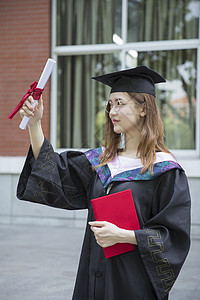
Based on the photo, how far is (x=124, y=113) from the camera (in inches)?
82.4

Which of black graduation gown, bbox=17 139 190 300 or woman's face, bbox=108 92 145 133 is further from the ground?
woman's face, bbox=108 92 145 133

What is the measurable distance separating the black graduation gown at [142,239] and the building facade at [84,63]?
469cm

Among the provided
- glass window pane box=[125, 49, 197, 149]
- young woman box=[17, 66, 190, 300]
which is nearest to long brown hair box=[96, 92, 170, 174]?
young woman box=[17, 66, 190, 300]

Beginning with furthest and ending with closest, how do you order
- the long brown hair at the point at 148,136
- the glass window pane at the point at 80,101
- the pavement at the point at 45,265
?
the glass window pane at the point at 80,101
the pavement at the point at 45,265
the long brown hair at the point at 148,136

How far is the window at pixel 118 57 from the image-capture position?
6.84 meters

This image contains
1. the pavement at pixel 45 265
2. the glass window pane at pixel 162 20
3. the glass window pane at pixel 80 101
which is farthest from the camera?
the glass window pane at pixel 80 101

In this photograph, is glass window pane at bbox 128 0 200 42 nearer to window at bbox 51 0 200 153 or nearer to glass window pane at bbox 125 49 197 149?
window at bbox 51 0 200 153

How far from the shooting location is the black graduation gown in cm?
192

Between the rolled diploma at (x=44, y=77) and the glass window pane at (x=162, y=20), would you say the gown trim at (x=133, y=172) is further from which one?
the glass window pane at (x=162, y=20)

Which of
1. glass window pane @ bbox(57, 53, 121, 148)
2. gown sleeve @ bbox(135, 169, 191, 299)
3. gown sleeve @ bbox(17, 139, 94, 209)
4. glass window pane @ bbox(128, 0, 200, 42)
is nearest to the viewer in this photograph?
gown sleeve @ bbox(135, 169, 191, 299)

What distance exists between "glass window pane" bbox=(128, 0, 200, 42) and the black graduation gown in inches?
205

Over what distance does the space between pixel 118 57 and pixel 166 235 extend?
5574mm

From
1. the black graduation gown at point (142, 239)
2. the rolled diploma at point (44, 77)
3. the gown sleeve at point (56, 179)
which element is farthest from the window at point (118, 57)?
the rolled diploma at point (44, 77)

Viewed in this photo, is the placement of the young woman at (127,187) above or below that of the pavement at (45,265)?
above
